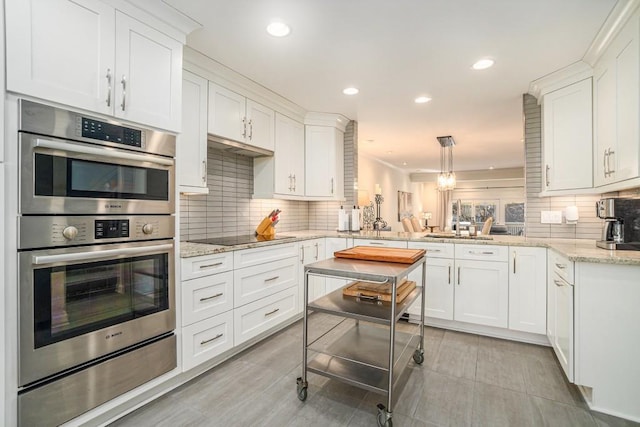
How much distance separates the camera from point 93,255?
1.60 metres

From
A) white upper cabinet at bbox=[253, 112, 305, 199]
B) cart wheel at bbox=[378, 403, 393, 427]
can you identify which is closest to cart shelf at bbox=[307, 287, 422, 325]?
cart wheel at bbox=[378, 403, 393, 427]

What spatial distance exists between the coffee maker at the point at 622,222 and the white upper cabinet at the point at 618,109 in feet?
0.59

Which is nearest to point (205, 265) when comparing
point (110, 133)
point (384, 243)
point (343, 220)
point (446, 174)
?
point (110, 133)

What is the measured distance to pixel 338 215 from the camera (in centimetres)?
418

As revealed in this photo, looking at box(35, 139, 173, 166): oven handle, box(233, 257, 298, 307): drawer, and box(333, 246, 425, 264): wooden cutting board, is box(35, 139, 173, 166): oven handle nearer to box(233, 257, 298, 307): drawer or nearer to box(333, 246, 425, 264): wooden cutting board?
box(233, 257, 298, 307): drawer

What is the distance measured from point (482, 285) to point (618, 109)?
1671 millimetres

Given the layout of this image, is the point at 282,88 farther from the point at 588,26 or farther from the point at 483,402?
the point at 483,402

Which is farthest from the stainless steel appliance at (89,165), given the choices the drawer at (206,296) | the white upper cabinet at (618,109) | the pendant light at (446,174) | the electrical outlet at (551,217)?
the pendant light at (446,174)

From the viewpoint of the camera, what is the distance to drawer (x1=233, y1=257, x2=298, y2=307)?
2508 mm

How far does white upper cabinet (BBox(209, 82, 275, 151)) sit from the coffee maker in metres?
2.91

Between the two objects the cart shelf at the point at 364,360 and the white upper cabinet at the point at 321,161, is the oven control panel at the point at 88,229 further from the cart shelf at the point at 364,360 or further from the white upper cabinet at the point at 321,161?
the white upper cabinet at the point at 321,161

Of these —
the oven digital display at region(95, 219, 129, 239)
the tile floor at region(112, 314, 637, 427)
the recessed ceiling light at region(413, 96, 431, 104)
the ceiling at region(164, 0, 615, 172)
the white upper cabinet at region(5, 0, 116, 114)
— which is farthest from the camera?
the recessed ceiling light at region(413, 96, 431, 104)

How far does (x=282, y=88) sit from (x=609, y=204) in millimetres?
2885

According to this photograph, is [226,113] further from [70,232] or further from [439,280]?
[439,280]
